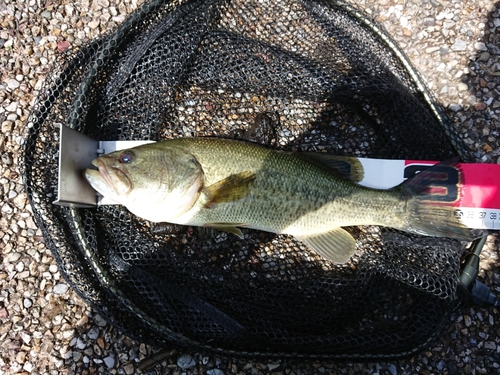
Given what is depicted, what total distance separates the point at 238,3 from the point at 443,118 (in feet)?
5.73

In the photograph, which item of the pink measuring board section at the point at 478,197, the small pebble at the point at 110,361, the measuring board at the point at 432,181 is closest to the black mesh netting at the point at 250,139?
the measuring board at the point at 432,181

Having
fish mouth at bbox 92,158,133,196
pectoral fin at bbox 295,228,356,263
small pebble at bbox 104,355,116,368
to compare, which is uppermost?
fish mouth at bbox 92,158,133,196

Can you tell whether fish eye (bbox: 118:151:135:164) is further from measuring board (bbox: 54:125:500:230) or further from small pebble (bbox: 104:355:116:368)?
small pebble (bbox: 104:355:116:368)

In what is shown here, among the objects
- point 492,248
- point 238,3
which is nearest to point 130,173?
point 238,3

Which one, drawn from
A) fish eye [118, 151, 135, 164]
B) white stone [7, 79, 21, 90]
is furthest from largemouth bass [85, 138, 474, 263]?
white stone [7, 79, 21, 90]

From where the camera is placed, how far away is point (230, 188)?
94.7 inches

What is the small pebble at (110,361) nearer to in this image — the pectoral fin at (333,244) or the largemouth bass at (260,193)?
the largemouth bass at (260,193)

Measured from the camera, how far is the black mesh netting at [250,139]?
2.51 metres

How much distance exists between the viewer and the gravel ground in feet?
8.92

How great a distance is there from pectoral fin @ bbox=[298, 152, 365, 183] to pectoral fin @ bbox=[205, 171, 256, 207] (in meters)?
0.48

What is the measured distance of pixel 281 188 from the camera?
8.14 ft

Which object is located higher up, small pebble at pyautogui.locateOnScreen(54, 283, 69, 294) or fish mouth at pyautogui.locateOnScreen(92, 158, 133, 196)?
fish mouth at pyautogui.locateOnScreen(92, 158, 133, 196)

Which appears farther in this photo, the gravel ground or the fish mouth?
the gravel ground

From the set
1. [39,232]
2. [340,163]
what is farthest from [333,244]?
[39,232]
